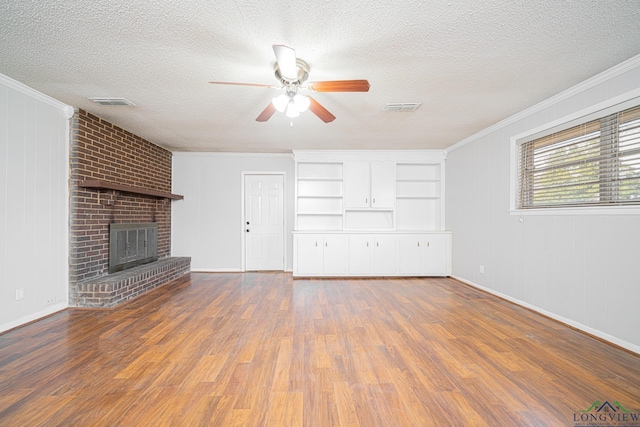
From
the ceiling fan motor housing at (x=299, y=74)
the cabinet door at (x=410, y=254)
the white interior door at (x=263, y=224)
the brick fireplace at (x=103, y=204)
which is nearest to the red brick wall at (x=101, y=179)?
Result: the brick fireplace at (x=103, y=204)

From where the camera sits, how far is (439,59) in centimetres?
231

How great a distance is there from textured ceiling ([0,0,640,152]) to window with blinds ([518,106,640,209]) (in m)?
0.49

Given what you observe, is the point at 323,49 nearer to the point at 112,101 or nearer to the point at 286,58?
the point at 286,58

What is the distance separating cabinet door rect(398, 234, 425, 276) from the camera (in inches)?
206

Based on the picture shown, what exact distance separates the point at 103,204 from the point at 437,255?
528 centimetres

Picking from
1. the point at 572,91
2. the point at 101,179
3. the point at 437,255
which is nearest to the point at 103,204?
the point at 101,179

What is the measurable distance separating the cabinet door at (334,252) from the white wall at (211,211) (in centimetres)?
89

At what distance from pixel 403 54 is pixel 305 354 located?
8.05 ft

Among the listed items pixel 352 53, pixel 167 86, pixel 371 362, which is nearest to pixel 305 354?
pixel 371 362

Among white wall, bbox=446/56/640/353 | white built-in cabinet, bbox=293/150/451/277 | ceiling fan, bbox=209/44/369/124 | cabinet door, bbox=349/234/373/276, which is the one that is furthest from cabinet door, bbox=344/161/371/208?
ceiling fan, bbox=209/44/369/124

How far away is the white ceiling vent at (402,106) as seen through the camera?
127 inches

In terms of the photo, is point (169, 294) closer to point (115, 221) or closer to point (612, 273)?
point (115, 221)

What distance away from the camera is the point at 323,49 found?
2.16 m

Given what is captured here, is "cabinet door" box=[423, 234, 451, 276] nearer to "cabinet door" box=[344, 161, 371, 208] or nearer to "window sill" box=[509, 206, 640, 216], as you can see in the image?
"cabinet door" box=[344, 161, 371, 208]
